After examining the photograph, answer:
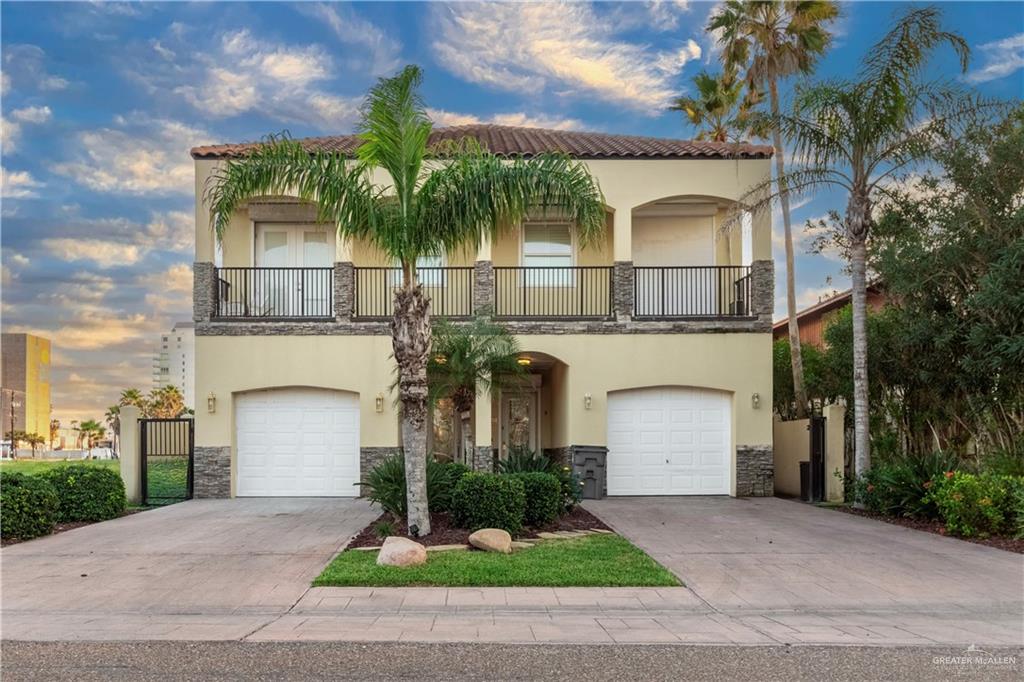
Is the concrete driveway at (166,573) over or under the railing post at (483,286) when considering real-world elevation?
under

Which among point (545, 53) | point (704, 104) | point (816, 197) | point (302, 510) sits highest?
point (704, 104)

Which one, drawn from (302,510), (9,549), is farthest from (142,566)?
(302,510)

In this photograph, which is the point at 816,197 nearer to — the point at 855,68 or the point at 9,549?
the point at 855,68

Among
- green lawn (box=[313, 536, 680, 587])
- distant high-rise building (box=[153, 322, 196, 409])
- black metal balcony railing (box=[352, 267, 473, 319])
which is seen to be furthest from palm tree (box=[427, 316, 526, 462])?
distant high-rise building (box=[153, 322, 196, 409])

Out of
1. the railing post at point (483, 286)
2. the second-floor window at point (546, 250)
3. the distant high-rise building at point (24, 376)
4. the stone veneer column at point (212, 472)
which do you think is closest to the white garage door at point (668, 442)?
the second-floor window at point (546, 250)

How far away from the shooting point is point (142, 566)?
9.97 meters

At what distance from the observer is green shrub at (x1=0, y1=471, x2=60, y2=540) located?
11.7 metres

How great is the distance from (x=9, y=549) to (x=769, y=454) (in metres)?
14.4

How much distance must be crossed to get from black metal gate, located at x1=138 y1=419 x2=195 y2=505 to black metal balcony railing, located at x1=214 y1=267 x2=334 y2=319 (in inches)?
113

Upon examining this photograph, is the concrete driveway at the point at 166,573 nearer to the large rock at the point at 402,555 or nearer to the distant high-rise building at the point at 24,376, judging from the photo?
the large rock at the point at 402,555

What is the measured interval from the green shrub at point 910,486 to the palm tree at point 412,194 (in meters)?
7.34

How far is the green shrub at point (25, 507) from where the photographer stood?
1174 cm

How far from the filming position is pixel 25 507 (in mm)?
11930

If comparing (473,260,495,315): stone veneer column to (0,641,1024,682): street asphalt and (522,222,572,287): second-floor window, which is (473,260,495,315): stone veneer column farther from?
(0,641,1024,682): street asphalt
